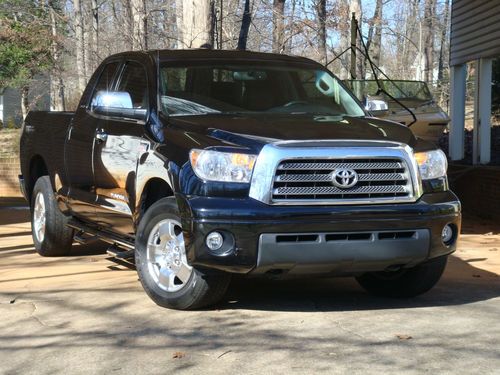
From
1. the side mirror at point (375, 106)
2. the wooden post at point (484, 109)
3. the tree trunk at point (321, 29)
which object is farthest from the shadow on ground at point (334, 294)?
the tree trunk at point (321, 29)

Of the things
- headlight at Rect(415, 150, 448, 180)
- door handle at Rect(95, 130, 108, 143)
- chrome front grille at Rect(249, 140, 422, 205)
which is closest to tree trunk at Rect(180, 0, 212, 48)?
door handle at Rect(95, 130, 108, 143)

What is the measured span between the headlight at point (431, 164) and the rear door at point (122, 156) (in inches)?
80.9

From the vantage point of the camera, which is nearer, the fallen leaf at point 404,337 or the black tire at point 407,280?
the fallen leaf at point 404,337

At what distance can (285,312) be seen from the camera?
18.3ft

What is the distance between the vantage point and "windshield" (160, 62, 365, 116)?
6184mm

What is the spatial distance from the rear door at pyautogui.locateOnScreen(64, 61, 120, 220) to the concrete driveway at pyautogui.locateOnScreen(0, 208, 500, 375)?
2.34 feet

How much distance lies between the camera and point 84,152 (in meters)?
7.06

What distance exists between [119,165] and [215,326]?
6.02ft

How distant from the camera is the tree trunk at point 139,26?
50.9ft

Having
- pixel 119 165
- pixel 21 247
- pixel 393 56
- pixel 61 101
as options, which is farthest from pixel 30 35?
pixel 393 56

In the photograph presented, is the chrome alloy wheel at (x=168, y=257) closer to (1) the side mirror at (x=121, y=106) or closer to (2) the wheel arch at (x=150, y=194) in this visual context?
(2) the wheel arch at (x=150, y=194)

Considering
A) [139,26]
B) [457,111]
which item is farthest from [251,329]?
[139,26]

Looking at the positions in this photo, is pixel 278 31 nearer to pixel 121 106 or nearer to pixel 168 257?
pixel 121 106

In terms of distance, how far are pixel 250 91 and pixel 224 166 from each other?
1.53m
